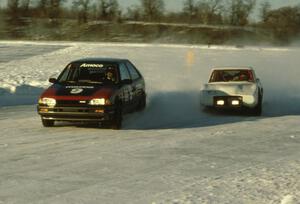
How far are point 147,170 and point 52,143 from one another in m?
2.64

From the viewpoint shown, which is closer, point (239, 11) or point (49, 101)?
point (49, 101)

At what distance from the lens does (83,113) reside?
1132cm

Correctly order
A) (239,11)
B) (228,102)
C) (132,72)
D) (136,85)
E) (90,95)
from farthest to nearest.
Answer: (239,11) < (228,102) < (132,72) < (136,85) < (90,95)

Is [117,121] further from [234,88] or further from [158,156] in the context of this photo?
[234,88]

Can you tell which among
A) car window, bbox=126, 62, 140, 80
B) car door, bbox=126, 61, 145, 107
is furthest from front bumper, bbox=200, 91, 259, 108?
car window, bbox=126, 62, 140, 80

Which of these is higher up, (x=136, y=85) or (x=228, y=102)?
(x=136, y=85)

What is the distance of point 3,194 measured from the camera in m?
6.26

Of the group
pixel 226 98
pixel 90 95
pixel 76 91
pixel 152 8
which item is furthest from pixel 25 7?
pixel 90 95

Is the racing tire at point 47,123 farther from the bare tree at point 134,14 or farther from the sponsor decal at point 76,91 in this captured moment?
the bare tree at point 134,14

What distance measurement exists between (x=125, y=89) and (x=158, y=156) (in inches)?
163

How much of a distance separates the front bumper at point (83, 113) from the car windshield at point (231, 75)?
529 centimetres

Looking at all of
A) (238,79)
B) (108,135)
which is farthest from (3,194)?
(238,79)

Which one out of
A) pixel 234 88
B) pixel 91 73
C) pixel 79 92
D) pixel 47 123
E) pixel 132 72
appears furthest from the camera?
pixel 234 88

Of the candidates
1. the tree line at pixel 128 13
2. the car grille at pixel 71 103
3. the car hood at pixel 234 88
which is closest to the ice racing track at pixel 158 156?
the car grille at pixel 71 103
